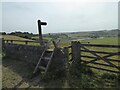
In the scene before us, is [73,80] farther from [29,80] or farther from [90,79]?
[29,80]

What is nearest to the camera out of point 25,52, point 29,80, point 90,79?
point 90,79

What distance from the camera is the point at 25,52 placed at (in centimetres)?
1069

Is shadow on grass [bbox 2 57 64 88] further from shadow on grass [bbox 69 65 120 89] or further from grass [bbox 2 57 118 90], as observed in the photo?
shadow on grass [bbox 69 65 120 89]

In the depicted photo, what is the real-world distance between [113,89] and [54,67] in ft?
9.34

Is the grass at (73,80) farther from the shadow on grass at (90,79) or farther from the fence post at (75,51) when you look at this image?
the fence post at (75,51)

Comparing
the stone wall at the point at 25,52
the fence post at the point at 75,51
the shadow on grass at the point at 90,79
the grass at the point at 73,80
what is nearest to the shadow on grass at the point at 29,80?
the grass at the point at 73,80

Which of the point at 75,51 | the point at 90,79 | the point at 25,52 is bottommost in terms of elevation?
the point at 90,79

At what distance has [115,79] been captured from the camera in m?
6.95

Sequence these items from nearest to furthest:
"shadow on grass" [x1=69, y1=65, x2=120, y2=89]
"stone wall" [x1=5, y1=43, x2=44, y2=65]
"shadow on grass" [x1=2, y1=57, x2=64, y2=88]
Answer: "shadow on grass" [x1=69, y1=65, x2=120, y2=89] < "shadow on grass" [x1=2, y1=57, x2=64, y2=88] < "stone wall" [x1=5, y1=43, x2=44, y2=65]

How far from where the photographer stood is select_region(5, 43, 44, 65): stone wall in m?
9.44

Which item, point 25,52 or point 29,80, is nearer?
point 29,80


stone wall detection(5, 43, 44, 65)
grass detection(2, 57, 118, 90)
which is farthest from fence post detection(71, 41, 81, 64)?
stone wall detection(5, 43, 44, 65)

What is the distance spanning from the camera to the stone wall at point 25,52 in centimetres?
944

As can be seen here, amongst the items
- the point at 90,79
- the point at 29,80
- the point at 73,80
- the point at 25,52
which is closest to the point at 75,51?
the point at 90,79
